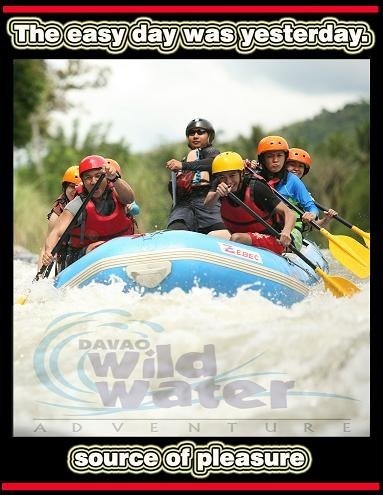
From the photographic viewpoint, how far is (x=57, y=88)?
9.16 metres

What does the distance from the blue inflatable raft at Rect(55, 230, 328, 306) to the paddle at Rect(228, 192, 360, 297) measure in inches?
8.2

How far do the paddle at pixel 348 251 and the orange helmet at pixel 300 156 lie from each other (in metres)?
0.31

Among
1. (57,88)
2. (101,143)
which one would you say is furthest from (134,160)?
(57,88)

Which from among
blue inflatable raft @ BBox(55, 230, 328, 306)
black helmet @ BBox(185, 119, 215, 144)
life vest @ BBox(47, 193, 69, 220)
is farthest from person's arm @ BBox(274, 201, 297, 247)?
life vest @ BBox(47, 193, 69, 220)

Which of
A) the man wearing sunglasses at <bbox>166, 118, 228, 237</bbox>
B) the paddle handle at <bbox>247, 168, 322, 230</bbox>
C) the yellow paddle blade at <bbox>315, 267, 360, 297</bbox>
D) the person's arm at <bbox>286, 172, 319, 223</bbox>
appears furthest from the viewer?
the person's arm at <bbox>286, 172, 319, 223</bbox>

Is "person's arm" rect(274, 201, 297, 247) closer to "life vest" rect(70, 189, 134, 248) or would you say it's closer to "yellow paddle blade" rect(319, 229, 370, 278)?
"yellow paddle blade" rect(319, 229, 370, 278)

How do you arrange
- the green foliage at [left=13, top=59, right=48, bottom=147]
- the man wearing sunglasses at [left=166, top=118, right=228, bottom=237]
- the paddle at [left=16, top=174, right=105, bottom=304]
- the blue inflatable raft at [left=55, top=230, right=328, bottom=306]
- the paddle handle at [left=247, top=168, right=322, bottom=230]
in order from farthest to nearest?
the green foliage at [left=13, top=59, right=48, bottom=147]
the paddle handle at [left=247, top=168, right=322, bottom=230]
the man wearing sunglasses at [left=166, top=118, right=228, bottom=237]
the paddle at [left=16, top=174, right=105, bottom=304]
the blue inflatable raft at [left=55, top=230, right=328, bottom=306]

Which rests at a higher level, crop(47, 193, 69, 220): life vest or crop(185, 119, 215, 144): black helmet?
crop(185, 119, 215, 144): black helmet

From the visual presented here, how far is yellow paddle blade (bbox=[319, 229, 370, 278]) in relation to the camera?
586cm

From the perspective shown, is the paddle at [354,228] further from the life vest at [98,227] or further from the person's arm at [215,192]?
the life vest at [98,227]

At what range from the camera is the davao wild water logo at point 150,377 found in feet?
16.6

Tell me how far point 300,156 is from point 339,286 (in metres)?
1.17
